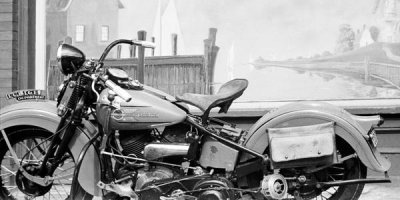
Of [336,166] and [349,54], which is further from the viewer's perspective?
[349,54]

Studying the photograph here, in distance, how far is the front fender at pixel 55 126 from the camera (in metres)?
4.02

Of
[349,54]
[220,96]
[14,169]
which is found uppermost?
[349,54]

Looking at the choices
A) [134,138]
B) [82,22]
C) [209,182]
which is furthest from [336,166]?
[82,22]

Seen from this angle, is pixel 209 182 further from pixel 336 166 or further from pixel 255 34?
pixel 255 34

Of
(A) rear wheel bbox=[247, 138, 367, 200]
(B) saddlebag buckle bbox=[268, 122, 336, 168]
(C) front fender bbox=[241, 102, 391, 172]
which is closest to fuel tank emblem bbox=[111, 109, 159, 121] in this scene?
(C) front fender bbox=[241, 102, 391, 172]

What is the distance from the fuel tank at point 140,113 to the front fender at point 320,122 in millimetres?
573

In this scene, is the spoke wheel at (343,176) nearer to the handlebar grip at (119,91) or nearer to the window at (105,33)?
the handlebar grip at (119,91)

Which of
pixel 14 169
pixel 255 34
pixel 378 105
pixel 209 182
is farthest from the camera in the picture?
pixel 255 34

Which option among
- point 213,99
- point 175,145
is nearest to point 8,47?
point 175,145

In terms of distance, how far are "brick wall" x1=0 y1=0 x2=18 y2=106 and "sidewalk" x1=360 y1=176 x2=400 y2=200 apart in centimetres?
418

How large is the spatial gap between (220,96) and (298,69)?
2.50 m

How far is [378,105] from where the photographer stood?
232 inches

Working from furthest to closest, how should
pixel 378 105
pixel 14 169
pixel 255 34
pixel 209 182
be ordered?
pixel 255 34 → pixel 378 105 → pixel 14 169 → pixel 209 182

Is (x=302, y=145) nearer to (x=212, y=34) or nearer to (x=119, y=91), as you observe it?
(x=119, y=91)
